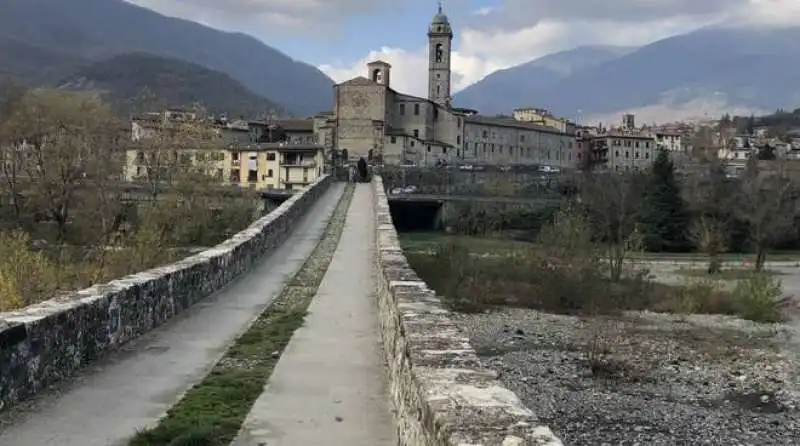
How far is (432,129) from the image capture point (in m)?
99.4

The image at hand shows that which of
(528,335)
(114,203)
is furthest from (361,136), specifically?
(528,335)

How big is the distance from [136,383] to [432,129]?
9228cm

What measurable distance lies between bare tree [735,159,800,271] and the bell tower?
51079mm

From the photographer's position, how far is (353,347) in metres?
10.5

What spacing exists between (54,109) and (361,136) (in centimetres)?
3951

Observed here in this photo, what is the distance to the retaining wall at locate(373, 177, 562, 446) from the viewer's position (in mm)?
4336

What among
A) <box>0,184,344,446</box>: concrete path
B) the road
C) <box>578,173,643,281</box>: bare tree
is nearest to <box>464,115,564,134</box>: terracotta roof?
the road

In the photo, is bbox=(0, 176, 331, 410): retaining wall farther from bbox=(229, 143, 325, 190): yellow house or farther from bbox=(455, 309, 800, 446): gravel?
bbox=(229, 143, 325, 190): yellow house

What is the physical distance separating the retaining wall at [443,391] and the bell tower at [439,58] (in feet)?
348

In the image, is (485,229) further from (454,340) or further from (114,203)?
(454,340)

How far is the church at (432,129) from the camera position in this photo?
88812 mm

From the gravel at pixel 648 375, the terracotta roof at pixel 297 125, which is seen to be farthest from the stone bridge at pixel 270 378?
the terracotta roof at pixel 297 125

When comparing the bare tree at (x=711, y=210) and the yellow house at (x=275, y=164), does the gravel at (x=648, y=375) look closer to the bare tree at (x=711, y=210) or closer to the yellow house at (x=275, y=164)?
the bare tree at (x=711, y=210)

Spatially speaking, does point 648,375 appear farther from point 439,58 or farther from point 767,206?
point 439,58
